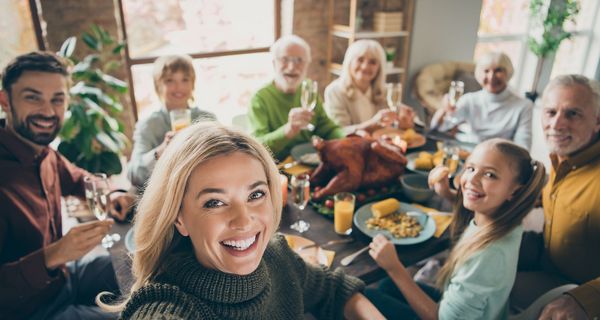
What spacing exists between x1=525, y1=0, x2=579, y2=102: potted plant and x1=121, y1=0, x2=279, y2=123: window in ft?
9.88

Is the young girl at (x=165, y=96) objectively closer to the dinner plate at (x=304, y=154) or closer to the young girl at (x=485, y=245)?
the dinner plate at (x=304, y=154)

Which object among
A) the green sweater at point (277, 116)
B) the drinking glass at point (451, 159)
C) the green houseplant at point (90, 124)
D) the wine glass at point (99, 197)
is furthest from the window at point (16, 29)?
the drinking glass at point (451, 159)

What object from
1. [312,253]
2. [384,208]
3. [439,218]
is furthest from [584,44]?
[312,253]

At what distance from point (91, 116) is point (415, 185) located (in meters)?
1.90

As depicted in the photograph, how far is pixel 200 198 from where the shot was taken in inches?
34.1

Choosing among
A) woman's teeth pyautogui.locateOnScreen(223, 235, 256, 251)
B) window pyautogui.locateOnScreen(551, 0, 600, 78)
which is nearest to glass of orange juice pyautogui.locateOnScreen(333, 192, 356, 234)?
woman's teeth pyautogui.locateOnScreen(223, 235, 256, 251)

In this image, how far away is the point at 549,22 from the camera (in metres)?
4.71

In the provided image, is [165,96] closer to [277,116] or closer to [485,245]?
[277,116]

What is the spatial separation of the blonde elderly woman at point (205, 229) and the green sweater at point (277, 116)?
4.80 feet

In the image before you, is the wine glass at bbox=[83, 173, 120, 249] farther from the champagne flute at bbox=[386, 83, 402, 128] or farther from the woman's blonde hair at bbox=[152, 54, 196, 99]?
the champagne flute at bbox=[386, 83, 402, 128]

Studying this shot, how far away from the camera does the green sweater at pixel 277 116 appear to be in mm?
2512

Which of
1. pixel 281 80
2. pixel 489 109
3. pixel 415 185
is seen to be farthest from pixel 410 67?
pixel 415 185

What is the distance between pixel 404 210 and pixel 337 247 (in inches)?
14.7

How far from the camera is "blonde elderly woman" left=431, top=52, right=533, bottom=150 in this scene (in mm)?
2754
